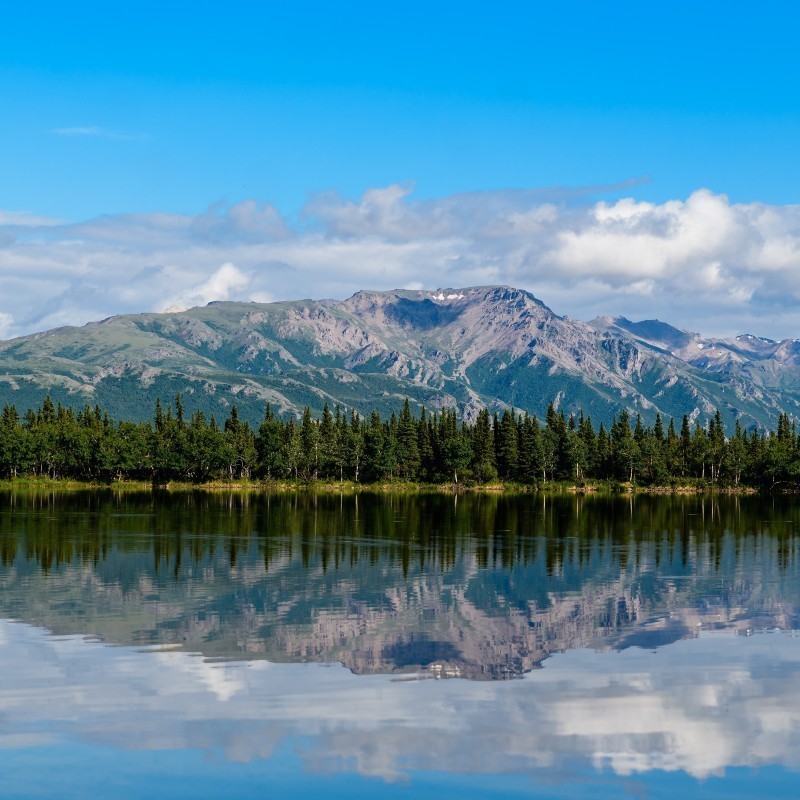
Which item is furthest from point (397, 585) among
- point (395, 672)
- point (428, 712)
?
point (428, 712)

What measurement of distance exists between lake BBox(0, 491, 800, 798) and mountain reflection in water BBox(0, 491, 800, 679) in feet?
0.87

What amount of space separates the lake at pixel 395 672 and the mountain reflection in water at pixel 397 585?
0.87ft

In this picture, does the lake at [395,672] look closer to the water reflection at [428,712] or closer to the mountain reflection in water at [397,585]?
the water reflection at [428,712]

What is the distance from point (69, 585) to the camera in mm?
58938

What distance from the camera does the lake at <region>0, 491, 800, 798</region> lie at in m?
26.8

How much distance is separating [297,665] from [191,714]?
23.8 ft

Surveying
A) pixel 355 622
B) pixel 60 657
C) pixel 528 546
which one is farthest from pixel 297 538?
pixel 60 657

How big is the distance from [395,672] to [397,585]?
2368 cm

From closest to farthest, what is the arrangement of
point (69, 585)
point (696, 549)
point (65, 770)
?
point (65, 770), point (69, 585), point (696, 549)

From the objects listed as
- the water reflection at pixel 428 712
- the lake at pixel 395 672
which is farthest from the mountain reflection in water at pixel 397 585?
the water reflection at pixel 428 712

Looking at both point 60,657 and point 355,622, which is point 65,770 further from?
point 355,622

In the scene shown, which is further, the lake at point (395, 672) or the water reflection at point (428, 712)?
the water reflection at point (428, 712)

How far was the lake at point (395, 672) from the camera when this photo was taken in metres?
26.8

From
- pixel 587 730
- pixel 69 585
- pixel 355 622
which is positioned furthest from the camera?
pixel 69 585
